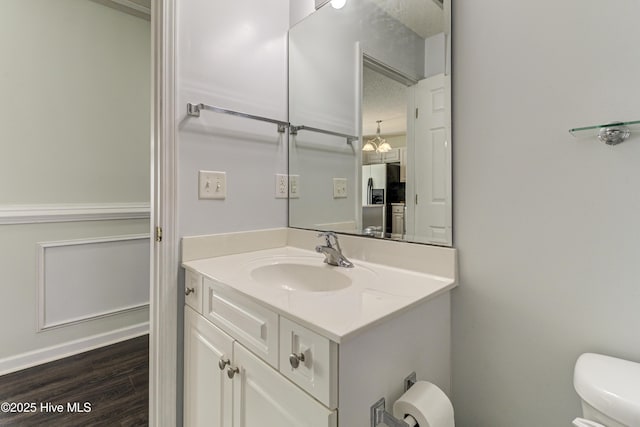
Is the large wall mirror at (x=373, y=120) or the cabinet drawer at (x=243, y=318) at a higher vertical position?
the large wall mirror at (x=373, y=120)

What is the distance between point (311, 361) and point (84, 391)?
68.6 inches

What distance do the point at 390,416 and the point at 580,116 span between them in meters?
0.87

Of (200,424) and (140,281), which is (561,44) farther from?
(140,281)

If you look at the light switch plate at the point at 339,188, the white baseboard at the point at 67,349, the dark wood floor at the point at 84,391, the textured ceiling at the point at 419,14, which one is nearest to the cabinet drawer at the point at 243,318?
the light switch plate at the point at 339,188

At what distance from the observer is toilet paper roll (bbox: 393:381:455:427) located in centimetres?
68

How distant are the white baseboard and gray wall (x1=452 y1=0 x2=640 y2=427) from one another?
2.29 m

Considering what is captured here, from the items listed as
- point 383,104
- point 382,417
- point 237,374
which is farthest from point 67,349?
point 383,104

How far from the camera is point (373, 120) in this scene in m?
1.24

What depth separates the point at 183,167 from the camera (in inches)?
46.2

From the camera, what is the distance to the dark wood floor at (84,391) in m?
1.42

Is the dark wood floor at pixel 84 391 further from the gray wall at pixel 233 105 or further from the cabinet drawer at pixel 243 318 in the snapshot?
the gray wall at pixel 233 105

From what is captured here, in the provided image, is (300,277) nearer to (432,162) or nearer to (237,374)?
(237,374)

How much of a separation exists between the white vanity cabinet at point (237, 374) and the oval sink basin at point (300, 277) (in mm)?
210

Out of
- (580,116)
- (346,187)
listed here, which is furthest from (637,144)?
(346,187)
